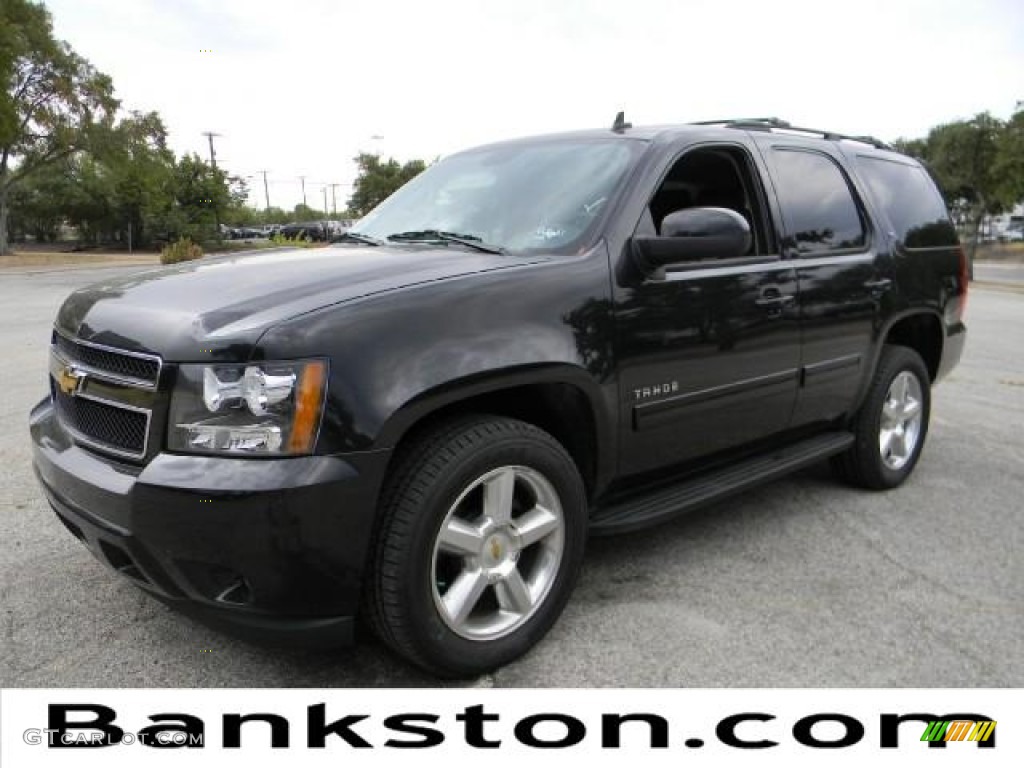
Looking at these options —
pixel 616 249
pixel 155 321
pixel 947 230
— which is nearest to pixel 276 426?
pixel 155 321

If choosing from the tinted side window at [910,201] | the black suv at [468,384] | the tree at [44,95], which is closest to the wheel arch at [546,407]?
the black suv at [468,384]

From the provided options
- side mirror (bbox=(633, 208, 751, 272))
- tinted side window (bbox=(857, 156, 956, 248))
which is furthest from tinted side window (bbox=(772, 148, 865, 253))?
side mirror (bbox=(633, 208, 751, 272))

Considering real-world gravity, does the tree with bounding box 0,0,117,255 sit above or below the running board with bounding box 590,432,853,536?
above

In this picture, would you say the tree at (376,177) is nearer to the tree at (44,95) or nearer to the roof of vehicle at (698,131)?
the tree at (44,95)

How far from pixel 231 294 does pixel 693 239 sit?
5.21ft

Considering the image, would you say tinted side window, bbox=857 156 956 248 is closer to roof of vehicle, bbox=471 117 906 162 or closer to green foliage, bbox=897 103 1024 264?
roof of vehicle, bbox=471 117 906 162

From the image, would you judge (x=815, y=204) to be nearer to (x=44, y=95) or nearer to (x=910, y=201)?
(x=910, y=201)

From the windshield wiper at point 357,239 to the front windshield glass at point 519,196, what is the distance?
4 cm

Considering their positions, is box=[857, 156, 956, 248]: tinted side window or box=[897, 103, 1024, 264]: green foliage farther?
box=[897, 103, 1024, 264]: green foliage

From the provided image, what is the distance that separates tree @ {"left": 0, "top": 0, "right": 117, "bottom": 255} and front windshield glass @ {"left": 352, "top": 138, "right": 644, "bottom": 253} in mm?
36629

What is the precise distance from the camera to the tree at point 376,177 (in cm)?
4372

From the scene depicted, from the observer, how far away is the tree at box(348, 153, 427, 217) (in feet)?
143

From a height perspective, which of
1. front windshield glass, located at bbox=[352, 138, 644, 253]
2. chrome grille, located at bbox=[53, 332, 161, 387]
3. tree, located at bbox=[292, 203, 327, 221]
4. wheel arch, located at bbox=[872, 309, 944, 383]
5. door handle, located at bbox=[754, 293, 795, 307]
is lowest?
wheel arch, located at bbox=[872, 309, 944, 383]

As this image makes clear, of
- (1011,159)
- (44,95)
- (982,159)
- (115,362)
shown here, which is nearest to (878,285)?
(115,362)
